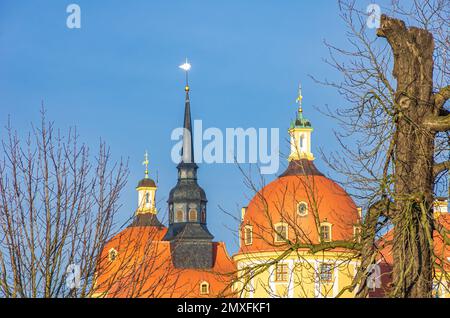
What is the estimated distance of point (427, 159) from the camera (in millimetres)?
14688

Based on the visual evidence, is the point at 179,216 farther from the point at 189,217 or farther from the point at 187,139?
the point at 187,139

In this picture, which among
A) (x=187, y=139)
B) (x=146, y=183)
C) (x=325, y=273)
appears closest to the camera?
(x=325, y=273)

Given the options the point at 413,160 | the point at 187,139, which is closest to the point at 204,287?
the point at 187,139

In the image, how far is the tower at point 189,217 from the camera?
305 feet

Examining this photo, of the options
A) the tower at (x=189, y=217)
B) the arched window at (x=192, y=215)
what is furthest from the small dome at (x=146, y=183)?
the arched window at (x=192, y=215)

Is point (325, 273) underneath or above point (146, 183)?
underneath

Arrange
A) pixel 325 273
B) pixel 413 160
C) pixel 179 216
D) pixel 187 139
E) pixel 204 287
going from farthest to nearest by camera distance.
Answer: pixel 187 139 → pixel 179 216 → pixel 204 287 → pixel 325 273 → pixel 413 160

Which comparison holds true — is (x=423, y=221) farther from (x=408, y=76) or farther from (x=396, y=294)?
(x=408, y=76)

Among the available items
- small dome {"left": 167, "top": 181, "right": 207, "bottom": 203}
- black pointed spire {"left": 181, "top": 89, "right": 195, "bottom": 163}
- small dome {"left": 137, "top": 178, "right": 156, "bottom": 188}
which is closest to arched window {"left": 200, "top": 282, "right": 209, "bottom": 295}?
small dome {"left": 167, "top": 181, "right": 207, "bottom": 203}

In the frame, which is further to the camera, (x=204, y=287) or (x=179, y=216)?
(x=179, y=216)

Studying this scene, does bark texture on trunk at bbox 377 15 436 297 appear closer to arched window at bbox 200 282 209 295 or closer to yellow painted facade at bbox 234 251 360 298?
yellow painted facade at bbox 234 251 360 298

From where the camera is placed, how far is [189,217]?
96.4 m
